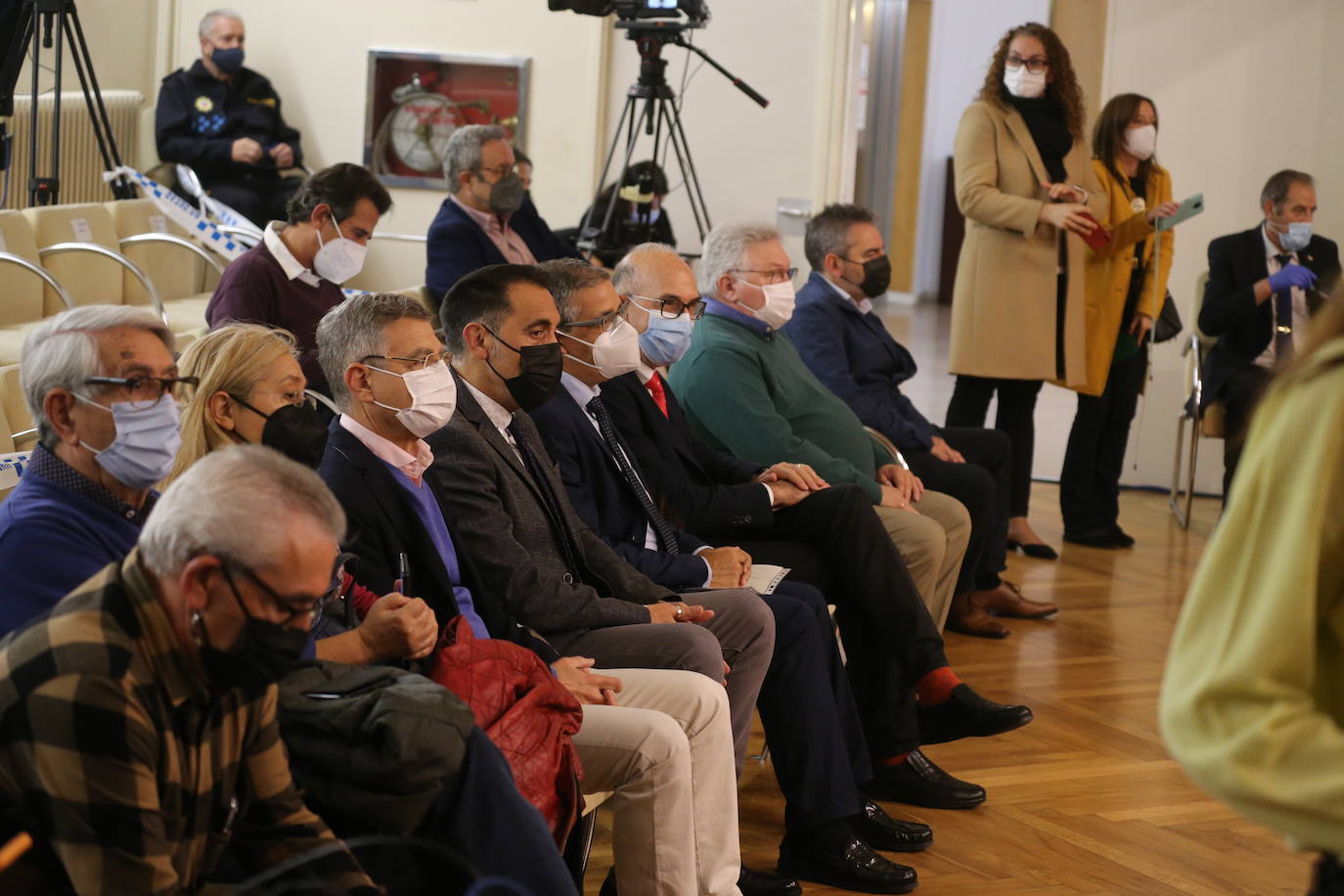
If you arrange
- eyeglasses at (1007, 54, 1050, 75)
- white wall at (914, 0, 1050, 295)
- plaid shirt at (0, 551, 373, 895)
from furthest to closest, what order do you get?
white wall at (914, 0, 1050, 295), eyeglasses at (1007, 54, 1050, 75), plaid shirt at (0, 551, 373, 895)

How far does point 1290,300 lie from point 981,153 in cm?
159

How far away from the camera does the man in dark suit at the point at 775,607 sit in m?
2.93

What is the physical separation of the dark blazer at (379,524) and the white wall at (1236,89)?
16.3 feet

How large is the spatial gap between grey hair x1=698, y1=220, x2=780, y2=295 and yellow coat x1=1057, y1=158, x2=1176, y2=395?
6.24ft

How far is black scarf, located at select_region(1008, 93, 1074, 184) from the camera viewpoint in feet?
17.5

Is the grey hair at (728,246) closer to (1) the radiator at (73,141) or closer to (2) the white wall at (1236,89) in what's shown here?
Answer: (2) the white wall at (1236,89)

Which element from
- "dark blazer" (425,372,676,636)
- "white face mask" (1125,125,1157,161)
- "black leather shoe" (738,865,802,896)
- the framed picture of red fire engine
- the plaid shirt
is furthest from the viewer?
the framed picture of red fire engine

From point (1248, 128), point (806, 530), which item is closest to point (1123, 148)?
point (1248, 128)

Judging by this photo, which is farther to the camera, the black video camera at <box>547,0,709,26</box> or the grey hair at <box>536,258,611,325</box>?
the black video camera at <box>547,0,709,26</box>

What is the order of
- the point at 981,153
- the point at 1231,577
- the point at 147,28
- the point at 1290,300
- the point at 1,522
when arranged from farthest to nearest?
the point at 147,28, the point at 1290,300, the point at 981,153, the point at 1,522, the point at 1231,577

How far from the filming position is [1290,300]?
6.00 metres

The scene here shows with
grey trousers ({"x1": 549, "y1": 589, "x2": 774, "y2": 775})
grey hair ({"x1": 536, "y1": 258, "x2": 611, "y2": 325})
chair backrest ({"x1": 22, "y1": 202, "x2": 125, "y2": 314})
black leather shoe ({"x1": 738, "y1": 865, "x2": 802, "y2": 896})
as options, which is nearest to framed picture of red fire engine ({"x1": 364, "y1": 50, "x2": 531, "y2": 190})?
chair backrest ({"x1": 22, "y1": 202, "x2": 125, "y2": 314})

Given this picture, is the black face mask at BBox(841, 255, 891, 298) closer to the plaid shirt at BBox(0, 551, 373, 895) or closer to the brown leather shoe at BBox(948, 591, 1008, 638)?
the brown leather shoe at BBox(948, 591, 1008, 638)

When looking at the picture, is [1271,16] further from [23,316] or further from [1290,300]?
[23,316]
